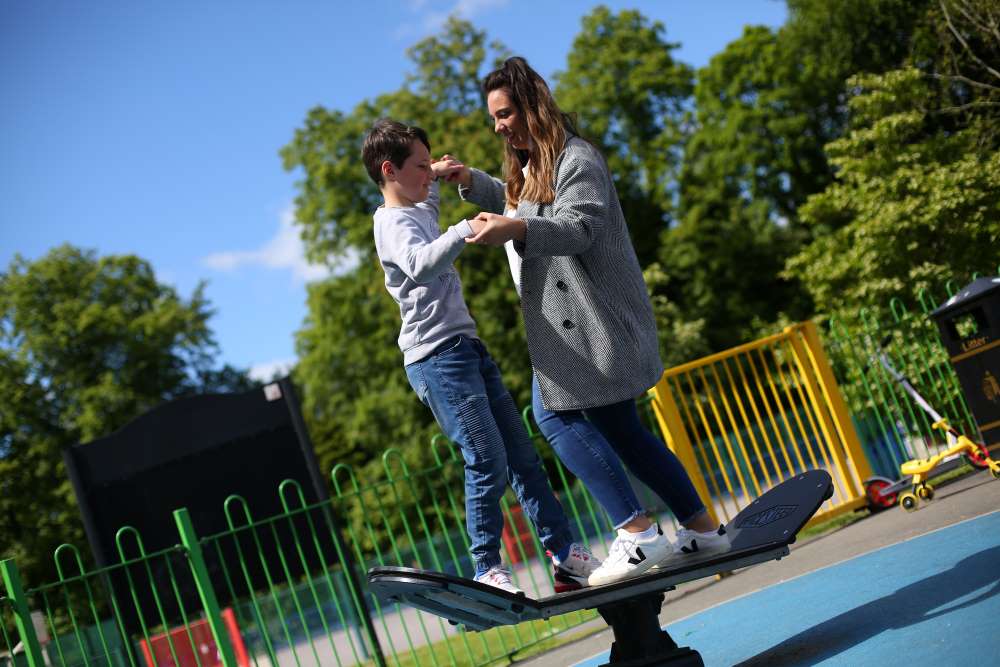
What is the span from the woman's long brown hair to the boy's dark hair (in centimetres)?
34

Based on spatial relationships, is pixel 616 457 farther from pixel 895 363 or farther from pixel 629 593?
pixel 895 363

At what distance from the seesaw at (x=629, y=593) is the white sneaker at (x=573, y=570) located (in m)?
0.14

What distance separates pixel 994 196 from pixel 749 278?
10794 mm

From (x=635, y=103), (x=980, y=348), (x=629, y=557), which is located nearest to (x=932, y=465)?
(x=980, y=348)

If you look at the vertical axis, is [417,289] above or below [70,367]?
below

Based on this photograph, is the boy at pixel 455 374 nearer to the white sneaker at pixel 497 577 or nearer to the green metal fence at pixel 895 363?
the white sneaker at pixel 497 577

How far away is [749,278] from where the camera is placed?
32.5 metres

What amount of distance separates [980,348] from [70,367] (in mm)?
31688

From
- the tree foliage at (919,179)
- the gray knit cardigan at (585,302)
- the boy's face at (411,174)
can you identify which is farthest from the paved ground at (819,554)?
the tree foliage at (919,179)

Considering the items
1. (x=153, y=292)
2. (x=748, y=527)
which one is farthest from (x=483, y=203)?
(x=153, y=292)

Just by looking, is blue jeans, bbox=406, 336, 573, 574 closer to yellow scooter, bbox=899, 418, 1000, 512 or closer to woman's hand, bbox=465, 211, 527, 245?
woman's hand, bbox=465, 211, 527, 245

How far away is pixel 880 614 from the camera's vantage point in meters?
3.84

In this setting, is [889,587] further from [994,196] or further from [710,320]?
[710,320]

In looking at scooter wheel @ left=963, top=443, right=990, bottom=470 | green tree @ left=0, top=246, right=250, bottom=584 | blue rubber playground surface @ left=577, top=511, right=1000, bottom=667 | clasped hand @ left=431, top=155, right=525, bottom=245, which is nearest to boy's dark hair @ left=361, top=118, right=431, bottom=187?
clasped hand @ left=431, top=155, right=525, bottom=245
